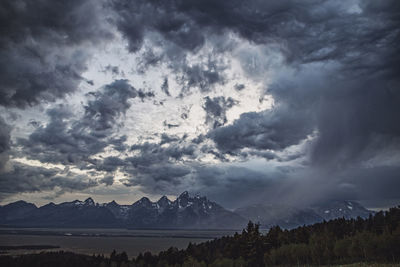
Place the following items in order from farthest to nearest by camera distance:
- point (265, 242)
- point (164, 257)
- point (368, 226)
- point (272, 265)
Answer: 1. point (164, 257)
2. point (368, 226)
3. point (265, 242)
4. point (272, 265)

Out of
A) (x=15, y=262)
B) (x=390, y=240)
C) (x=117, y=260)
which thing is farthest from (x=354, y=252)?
(x=15, y=262)

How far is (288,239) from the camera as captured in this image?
149 metres

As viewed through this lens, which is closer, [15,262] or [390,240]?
[390,240]

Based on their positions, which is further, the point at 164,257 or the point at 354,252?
the point at 164,257

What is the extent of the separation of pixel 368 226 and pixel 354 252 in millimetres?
51256

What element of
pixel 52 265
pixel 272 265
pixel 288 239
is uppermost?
pixel 288 239

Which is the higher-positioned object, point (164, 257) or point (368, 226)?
point (368, 226)

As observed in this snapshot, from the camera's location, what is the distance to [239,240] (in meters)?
147

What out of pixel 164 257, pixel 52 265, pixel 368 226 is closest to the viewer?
pixel 368 226

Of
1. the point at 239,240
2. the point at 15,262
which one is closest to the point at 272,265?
the point at 239,240

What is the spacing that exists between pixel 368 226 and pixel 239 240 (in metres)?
68.5

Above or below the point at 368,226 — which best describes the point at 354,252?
below

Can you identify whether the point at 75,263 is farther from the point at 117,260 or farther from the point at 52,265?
the point at 117,260

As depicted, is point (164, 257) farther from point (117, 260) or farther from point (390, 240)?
point (390, 240)
